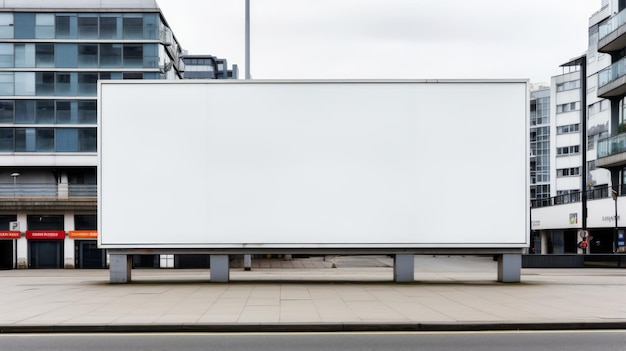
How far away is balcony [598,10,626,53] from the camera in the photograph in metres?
41.2

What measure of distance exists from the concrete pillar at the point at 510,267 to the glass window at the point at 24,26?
41.8 meters

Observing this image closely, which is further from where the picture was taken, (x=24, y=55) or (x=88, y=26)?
(x=88, y=26)

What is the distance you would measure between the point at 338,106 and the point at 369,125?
1145 millimetres

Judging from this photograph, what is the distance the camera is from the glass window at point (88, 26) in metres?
47.8

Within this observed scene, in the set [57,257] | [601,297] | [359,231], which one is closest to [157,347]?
[359,231]

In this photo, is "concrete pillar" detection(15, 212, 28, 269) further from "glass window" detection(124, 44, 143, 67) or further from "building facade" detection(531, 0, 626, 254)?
"building facade" detection(531, 0, 626, 254)

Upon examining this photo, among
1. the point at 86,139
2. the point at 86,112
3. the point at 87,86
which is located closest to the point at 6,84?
the point at 87,86

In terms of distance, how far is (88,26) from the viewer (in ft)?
157

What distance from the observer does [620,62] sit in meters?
41.1

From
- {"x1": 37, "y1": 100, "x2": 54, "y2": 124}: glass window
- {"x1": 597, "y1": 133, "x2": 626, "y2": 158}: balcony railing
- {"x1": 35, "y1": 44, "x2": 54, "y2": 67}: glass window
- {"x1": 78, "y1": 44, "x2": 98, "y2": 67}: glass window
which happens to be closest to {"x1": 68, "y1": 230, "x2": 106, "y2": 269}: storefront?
{"x1": 37, "y1": 100, "x2": 54, "y2": 124}: glass window

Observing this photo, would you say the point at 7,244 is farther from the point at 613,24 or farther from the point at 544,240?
the point at 544,240

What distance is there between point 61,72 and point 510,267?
3963cm

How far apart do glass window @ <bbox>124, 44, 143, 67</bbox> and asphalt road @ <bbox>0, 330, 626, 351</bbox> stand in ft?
131

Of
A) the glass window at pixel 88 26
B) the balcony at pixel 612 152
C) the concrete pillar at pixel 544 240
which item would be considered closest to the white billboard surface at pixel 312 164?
the balcony at pixel 612 152
